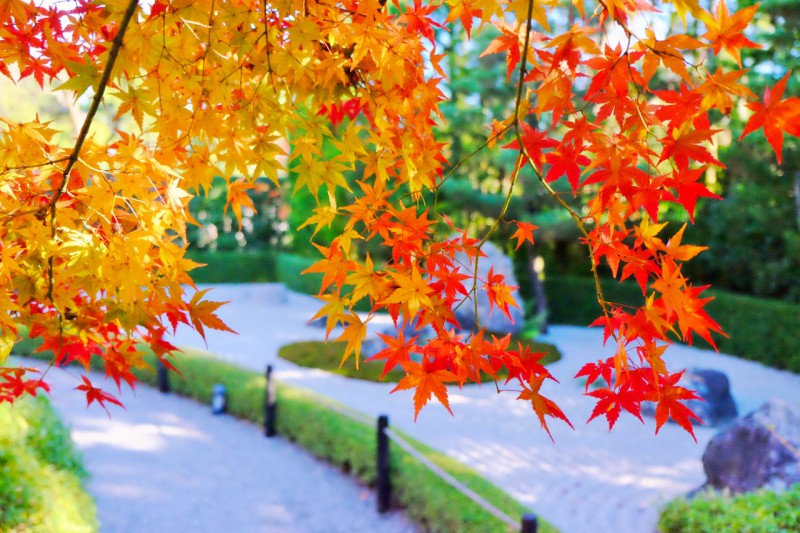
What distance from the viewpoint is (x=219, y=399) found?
7.03 metres

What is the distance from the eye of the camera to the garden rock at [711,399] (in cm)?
684

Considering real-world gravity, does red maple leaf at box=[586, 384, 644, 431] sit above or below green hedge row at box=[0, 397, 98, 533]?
above

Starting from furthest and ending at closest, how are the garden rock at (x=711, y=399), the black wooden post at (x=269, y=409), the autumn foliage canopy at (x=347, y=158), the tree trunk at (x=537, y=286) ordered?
the tree trunk at (x=537, y=286)
the garden rock at (x=711, y=399)
the black wooden post at (x=269, y=409)
the autumn foliage canopy at (x=347, y=158)

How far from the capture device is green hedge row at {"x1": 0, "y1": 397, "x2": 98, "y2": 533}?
9.04 ft

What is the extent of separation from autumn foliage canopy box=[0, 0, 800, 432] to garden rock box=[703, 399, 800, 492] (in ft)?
11.7

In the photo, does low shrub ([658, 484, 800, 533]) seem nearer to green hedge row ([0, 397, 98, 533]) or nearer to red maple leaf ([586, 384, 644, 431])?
red maple leaf ([586, 384, 644, 431])

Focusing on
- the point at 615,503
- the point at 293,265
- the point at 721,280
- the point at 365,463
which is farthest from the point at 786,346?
the point at 293,265

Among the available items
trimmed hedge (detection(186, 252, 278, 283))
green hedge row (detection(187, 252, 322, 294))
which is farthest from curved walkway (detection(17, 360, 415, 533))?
trimmed hedge (detection(186, 252, 278, 283))

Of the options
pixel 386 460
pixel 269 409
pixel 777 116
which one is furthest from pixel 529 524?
pixel 269 409

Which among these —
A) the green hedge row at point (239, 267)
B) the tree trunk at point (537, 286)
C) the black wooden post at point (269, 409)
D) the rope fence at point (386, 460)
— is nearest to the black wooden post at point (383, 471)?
the rope fence at point (386, 460)

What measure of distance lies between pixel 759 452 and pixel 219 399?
505cm

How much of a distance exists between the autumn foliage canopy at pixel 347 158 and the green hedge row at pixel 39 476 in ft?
4.73

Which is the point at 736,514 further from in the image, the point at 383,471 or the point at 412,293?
the point at 412,293

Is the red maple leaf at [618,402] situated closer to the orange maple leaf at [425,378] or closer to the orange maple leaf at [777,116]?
the orange maple leaf at [425,378]
